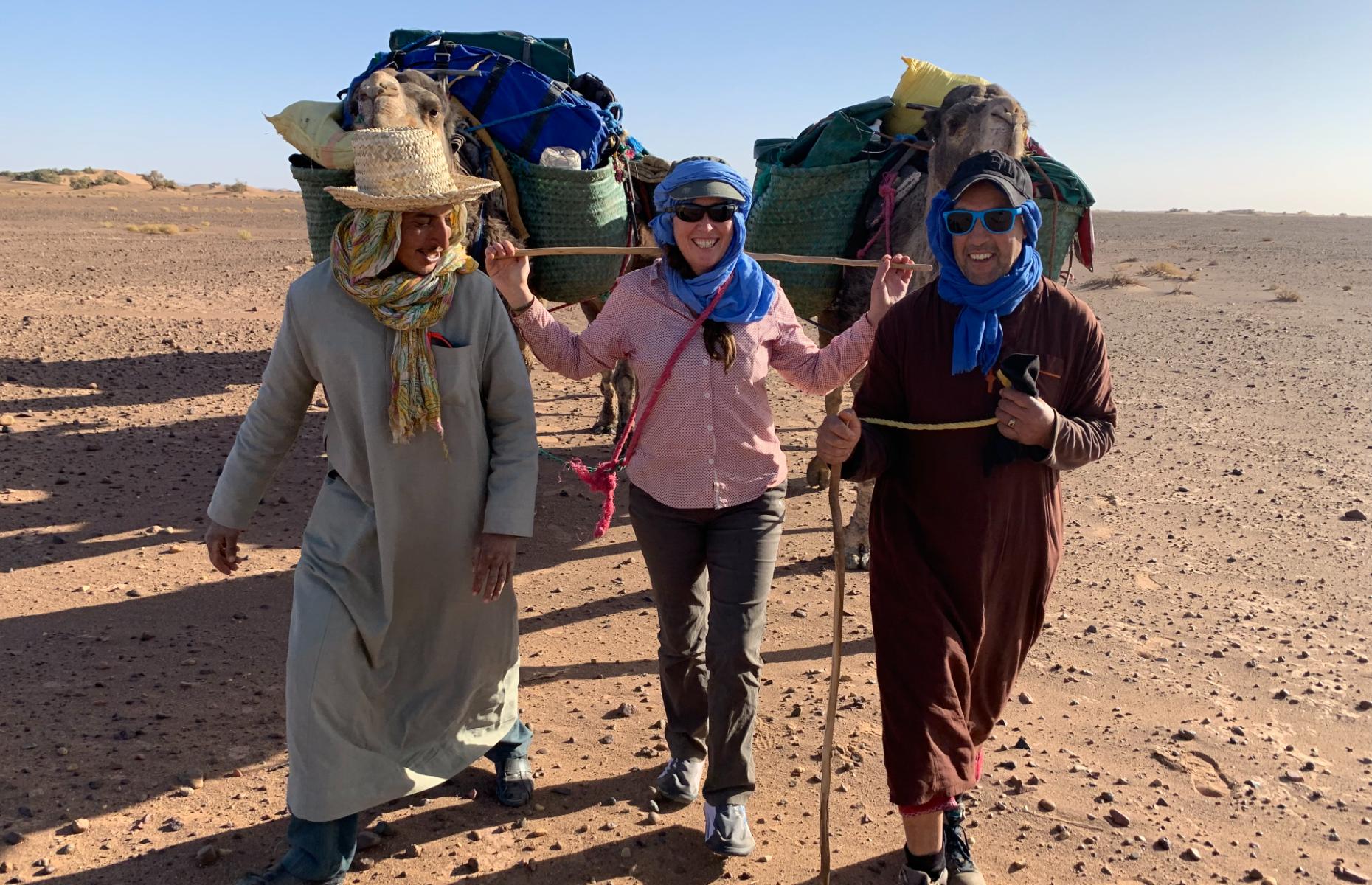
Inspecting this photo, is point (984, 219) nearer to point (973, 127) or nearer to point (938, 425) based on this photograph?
point (938, 425)

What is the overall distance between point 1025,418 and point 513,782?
1998mm

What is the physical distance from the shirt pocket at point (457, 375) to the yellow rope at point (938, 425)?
3.58 feet

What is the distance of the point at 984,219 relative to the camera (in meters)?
2.82

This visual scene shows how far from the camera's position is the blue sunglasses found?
2.80 m

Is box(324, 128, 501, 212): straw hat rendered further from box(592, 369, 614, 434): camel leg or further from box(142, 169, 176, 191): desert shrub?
box(142, 169, 176, 191): desert shrub

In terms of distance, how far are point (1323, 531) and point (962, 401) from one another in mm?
4644

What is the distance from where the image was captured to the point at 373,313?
297 cm

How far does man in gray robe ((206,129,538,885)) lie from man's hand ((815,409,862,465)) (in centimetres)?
86

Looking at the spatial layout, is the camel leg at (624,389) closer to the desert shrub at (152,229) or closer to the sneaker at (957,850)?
the sneaker at (957,850)

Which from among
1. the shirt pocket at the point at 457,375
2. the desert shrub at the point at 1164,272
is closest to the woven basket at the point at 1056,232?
the shirt pocket at the point at 457,375

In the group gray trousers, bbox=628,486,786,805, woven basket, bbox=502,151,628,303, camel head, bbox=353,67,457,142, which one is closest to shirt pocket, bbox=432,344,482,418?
gray trousers, bbox=628,486,786,805

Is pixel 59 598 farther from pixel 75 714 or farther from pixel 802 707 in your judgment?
pixel 802 707

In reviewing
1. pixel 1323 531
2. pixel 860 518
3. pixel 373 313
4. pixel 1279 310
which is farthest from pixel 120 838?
pixel 1279 310

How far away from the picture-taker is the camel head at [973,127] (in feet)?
17.0
